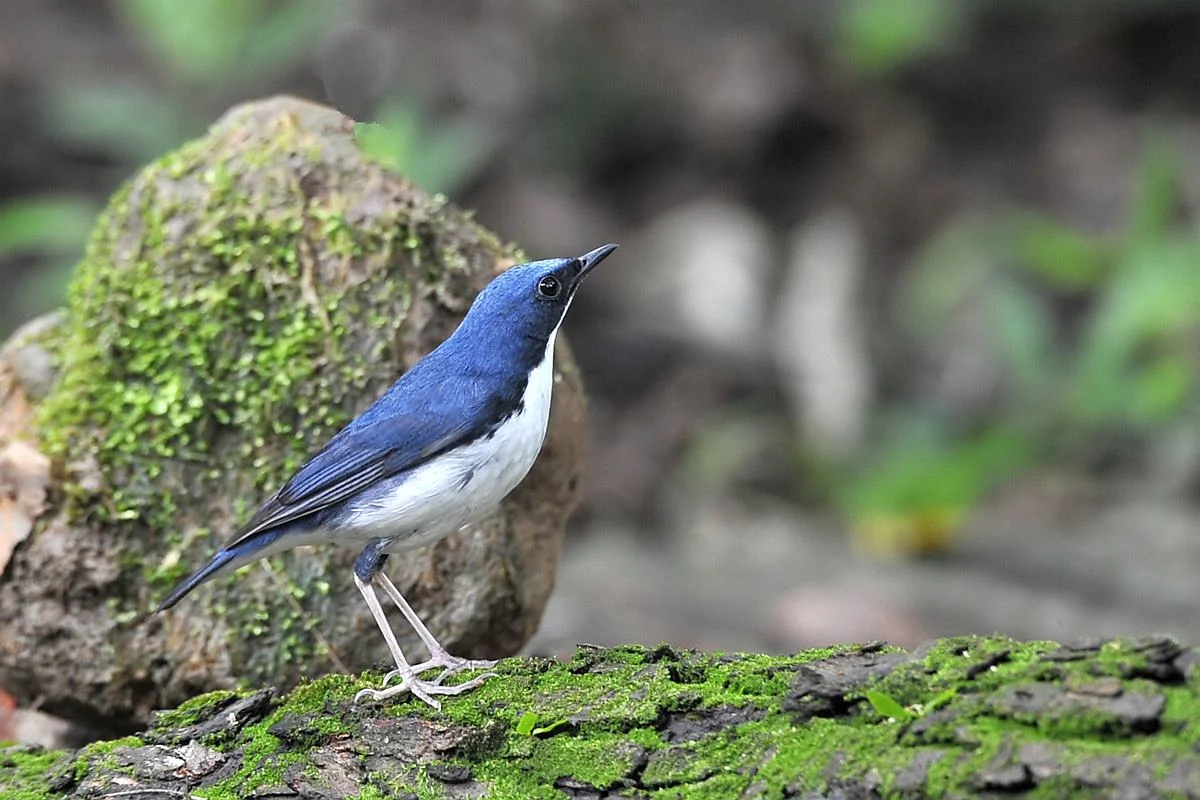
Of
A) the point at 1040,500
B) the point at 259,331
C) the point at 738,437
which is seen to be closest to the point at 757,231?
the point at 738,437

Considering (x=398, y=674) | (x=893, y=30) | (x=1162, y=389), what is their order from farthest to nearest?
(x=893, y=30), (x=1162, y=389), (x=398, y=674)

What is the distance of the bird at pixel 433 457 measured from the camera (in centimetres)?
454

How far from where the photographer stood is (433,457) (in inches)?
181

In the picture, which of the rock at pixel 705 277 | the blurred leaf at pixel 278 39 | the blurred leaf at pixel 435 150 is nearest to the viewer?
the blurred leaf at pixel 435 150

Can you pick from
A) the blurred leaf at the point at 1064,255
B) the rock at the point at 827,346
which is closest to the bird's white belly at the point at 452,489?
the rock at the point at 827,346

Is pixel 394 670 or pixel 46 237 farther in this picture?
pixel 46 237

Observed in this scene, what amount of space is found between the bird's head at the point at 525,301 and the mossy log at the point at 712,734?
113cm

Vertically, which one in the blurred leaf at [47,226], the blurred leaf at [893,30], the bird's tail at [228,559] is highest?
the blurred leaf at [893,30]

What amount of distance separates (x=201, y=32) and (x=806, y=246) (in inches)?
220

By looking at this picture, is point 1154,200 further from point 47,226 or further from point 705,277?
point 47,226

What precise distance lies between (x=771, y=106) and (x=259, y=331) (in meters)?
9.61

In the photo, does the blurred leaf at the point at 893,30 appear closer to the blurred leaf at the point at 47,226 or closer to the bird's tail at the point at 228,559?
the blurred leaf at the point at 47,226

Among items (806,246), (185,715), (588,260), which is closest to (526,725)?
(185,715)

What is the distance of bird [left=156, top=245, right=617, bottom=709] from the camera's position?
179 inches
